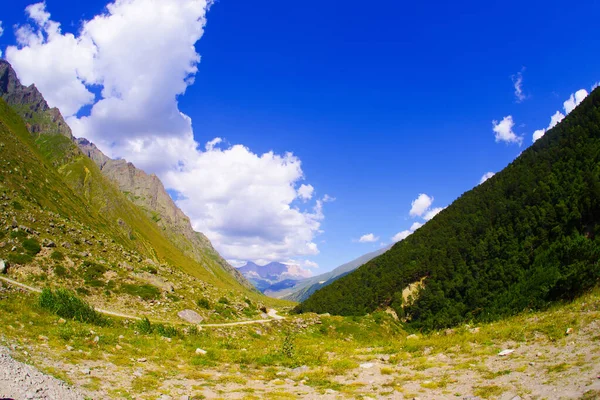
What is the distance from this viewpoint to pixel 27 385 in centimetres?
795

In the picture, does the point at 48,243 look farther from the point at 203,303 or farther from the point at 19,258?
the point at 203,303

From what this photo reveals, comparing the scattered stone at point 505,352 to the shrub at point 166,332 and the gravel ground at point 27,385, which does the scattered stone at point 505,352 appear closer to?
the gravel ground at point 27,385

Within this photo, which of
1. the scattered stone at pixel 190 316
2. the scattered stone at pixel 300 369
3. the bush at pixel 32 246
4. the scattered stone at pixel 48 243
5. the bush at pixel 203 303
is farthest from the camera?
the bush at pixel 203 303

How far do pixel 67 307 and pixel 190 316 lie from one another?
16470 mm

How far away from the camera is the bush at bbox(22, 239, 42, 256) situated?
116 ft

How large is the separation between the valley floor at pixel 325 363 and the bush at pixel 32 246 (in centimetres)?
1742

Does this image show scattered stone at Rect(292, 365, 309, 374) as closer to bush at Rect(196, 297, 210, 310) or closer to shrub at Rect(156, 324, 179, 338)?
shrub at Rect(156, 324, 179, 338)

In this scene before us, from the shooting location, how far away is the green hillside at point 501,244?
59250 mm

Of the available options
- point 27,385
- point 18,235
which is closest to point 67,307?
point 27,385

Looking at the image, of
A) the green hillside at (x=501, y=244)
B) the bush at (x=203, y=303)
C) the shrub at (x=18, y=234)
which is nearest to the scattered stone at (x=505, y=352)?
the green hillside at (x=501, y=244)

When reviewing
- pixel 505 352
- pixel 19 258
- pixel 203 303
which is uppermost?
pixel 19 258

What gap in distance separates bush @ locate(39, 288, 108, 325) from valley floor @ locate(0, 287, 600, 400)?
901mm

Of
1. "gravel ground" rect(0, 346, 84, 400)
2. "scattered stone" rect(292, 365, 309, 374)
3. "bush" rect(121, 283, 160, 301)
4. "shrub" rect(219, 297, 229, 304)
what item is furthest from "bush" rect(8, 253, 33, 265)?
"scattered stone" rect(292, 365, 309, 374)

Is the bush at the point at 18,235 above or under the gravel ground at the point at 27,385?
above
